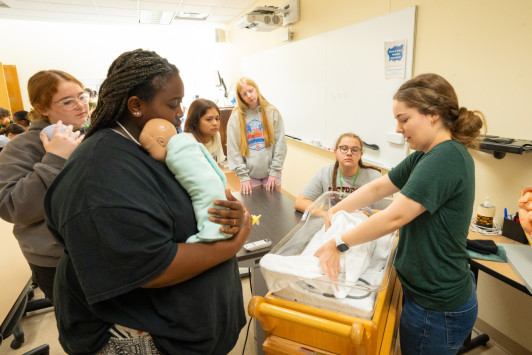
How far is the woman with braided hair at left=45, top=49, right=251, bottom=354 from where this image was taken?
0.60 metres

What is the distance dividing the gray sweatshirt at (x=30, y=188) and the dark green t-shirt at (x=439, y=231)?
1244 millimetres

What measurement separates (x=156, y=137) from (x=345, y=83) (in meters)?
2.75

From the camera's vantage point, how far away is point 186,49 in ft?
23.1

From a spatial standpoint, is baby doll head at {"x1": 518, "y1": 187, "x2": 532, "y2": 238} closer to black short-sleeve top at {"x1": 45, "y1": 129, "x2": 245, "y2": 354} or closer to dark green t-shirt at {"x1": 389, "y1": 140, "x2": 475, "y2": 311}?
dark green t-shirt at {"x1": 389, "y1": 140, "x2": 475, "y2": 311}

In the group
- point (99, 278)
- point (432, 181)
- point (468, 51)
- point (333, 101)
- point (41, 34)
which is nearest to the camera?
point (99, 278)

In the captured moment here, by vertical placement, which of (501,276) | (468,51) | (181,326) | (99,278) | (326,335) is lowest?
(501,276)

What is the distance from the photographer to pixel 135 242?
614 mm

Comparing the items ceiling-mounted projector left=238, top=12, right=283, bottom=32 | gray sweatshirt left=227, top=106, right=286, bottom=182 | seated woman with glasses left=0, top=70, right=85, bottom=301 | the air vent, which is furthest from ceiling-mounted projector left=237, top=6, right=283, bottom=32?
seated woman with glasses left=0, top=70, right=85, bottom=301

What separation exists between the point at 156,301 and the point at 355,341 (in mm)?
509

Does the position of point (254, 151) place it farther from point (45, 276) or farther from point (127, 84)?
point (127, 84)

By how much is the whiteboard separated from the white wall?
275cm

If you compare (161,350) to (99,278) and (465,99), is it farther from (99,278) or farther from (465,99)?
(465,99)

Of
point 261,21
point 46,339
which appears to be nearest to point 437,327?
point 46,339

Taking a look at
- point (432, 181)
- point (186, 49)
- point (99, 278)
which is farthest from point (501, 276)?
point (186, 49)
